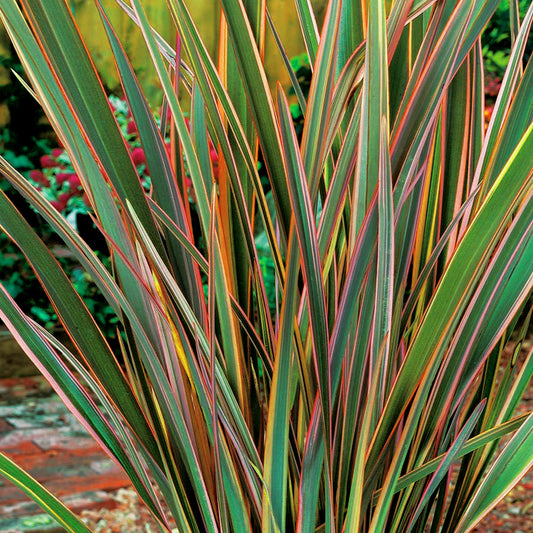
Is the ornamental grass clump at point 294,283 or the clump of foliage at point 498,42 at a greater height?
the clump of foliage at point 498,42

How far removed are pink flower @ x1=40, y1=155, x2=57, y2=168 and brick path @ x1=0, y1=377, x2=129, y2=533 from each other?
0.91 m

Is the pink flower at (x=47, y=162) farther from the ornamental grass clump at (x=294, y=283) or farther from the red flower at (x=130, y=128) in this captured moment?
the ornamental grass clump at (x=294, y=283)

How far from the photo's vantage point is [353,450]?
2.04 ft

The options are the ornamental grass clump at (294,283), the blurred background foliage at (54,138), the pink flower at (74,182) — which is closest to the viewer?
the ornamental grass clump at (294,283)

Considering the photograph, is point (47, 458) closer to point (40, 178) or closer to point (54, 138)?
point (40, 178)

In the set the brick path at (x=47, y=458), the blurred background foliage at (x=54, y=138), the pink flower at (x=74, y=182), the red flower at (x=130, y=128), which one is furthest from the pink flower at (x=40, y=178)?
the brick path at (x=47, y=458)

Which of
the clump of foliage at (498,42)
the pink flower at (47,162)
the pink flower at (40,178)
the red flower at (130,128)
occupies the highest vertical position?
the clump of foliage at (498,42)

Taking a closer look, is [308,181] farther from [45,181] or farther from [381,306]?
[45,181]

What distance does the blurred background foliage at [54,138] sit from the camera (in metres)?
2.63

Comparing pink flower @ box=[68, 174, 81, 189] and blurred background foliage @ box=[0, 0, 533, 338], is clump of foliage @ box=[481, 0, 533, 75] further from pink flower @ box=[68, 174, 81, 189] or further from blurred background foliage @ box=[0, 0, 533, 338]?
pink flower @ box=[68, 174, 81, 189]

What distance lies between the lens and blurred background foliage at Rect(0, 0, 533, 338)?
8.62 feet

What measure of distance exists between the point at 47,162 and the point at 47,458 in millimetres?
1268

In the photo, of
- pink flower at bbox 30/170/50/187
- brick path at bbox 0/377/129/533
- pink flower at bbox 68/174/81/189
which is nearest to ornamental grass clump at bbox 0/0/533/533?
brick path at bbox 0/377/129/533

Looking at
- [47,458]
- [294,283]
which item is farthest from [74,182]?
[294,283]
